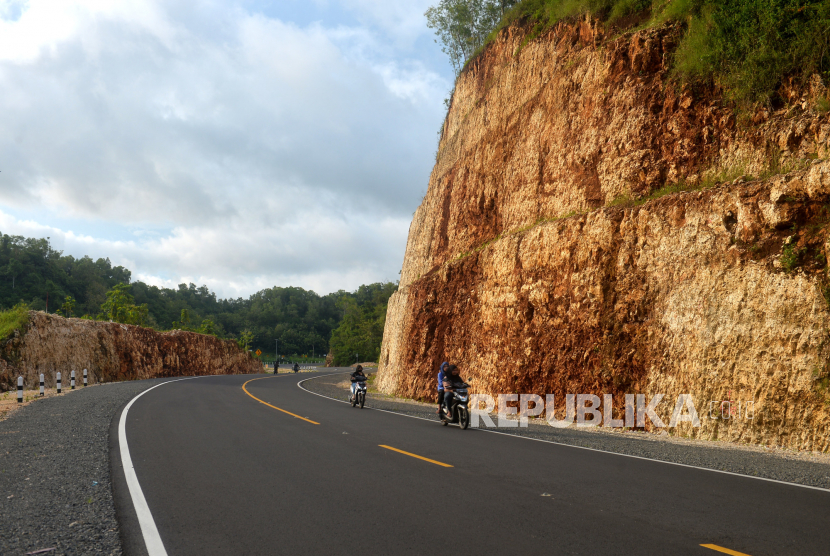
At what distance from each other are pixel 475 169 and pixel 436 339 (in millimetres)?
10178

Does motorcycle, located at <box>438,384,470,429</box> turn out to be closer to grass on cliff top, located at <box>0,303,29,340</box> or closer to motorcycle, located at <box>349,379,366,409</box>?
motorcycle, located at <box>349,379,366,409</box>

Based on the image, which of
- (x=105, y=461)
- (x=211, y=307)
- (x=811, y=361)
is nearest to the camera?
(x=105, y=461)

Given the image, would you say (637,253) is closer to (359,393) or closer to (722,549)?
(359,393)

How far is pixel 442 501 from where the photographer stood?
21.8 feet

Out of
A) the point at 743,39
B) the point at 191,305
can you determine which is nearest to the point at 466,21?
the point at 743,39

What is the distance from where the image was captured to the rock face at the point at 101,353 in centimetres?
3003

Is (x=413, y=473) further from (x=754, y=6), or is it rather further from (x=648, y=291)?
(x=754, y=6)

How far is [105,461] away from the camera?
895 cm

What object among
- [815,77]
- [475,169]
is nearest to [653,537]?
[815,77]

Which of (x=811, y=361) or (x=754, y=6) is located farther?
(x=754, y=6)

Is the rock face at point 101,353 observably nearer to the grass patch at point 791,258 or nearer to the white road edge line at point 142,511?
the white road edge line at point 142,511

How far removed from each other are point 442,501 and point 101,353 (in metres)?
38.3

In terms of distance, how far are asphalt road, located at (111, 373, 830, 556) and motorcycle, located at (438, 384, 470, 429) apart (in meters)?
3.05

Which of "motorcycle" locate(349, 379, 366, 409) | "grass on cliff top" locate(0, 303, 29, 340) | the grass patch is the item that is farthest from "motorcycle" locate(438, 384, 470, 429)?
"grass on cliff top" locate(0, 303, 29, 340)
